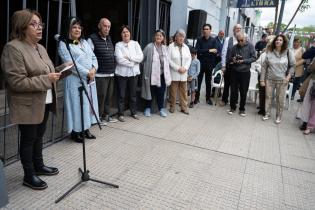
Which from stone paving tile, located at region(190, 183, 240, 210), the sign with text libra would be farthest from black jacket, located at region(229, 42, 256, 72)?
the sign with text libra

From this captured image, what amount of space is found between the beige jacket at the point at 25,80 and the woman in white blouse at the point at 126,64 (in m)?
2.25

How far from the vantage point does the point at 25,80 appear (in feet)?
8.25

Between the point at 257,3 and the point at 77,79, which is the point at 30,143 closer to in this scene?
the point at 77,79

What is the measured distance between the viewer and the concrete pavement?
2963mm

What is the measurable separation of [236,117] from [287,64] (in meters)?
1.51

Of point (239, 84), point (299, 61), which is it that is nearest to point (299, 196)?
point (239, 84)

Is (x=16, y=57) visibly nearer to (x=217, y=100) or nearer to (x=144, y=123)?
(x=144, y=123)

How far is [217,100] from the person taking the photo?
7730 millimetres

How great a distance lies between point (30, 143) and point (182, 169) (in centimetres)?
184

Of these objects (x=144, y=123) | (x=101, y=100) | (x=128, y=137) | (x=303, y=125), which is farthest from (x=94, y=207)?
(x=303, y=125)

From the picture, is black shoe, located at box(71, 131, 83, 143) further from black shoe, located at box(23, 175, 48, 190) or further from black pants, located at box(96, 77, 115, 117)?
black shoe, located at box(23, 175, 48, 190)

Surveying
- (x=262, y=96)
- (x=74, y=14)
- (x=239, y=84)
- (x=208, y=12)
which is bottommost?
(x=262, y=96)

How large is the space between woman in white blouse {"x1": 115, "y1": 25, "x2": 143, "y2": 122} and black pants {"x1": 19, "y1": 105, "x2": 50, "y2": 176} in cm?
218

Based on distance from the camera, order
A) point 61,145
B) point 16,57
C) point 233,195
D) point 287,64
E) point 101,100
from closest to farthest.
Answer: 1. point 16,57
2. point 233,195
3. point 61,145
4. point 101,100
5. point 287,64
